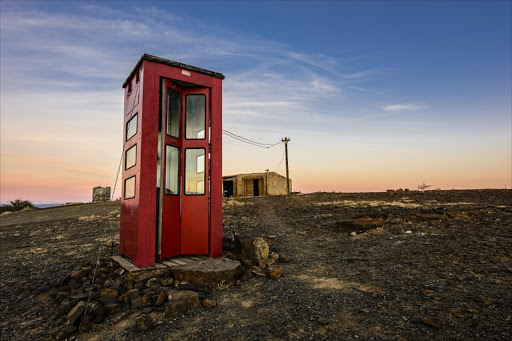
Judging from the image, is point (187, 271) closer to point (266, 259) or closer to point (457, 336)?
point (266, 259)

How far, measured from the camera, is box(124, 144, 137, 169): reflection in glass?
6231 mm

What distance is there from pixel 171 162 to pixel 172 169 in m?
0.16


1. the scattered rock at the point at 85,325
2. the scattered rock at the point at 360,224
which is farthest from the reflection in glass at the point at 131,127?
the scattered rock at the point at 360,224

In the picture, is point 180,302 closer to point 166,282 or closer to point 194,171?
point 166,282

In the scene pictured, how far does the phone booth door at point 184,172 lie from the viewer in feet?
20.1

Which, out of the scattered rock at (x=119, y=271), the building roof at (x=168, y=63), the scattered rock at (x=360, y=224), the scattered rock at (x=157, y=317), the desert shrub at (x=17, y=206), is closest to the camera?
the scattered rock at (x=157, y=317)

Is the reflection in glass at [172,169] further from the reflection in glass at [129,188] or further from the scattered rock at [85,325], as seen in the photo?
the scattered rock at [85,325]

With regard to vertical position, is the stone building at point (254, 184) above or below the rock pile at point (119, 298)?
above

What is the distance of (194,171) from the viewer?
653 cm

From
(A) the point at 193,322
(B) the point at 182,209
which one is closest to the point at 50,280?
(B) the point at 182,209

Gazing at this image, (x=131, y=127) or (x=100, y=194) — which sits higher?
(x=131, y=127)

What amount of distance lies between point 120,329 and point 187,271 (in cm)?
148

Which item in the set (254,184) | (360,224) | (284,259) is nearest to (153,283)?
(284,259)

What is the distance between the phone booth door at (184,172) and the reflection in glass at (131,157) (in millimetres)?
716
